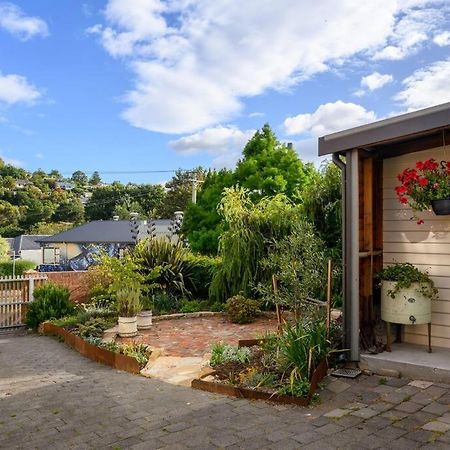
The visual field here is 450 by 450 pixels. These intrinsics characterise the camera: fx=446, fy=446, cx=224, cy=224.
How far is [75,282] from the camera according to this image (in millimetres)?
13047

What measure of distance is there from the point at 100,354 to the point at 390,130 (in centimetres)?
489

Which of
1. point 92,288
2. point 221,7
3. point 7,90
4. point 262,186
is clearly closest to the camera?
point 221,7

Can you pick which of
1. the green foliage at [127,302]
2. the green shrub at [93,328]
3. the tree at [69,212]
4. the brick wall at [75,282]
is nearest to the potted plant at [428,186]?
the green foliage at [127,302]

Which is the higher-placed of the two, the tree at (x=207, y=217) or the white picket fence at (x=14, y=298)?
the tree at (x=207, y=217)

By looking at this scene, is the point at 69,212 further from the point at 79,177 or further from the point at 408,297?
the point at 408,297

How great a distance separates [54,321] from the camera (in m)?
9.48

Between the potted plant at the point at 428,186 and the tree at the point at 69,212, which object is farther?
the tree at the point at 69,212

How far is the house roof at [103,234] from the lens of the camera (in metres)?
34.9

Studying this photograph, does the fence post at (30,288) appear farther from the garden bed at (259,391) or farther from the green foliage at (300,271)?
the green foliage at (300,271)

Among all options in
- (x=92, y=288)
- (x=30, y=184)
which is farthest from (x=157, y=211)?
(x=92, y=288)

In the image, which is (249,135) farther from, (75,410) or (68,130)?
(75,410)

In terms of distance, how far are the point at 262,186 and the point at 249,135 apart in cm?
326

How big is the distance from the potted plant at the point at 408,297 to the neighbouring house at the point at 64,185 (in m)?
59.2

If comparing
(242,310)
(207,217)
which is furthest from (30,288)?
(207,217)
